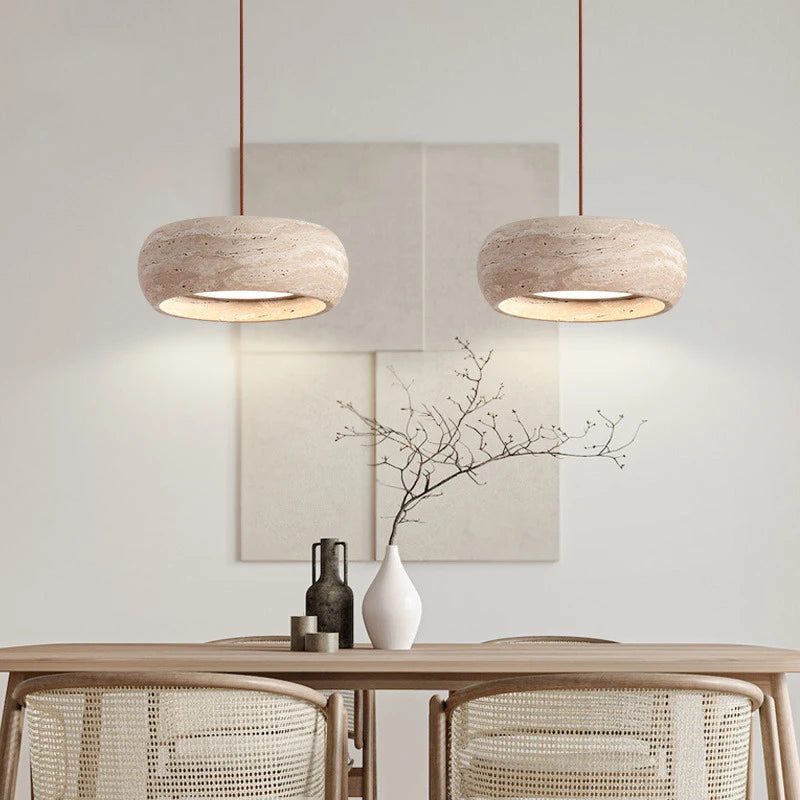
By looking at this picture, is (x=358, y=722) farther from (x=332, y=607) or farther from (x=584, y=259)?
(x=584, y=259)

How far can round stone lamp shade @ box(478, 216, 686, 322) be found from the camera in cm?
251

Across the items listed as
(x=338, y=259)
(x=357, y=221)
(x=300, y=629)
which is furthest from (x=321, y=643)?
(x=357, y=221)

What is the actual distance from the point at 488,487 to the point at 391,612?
1175 millimetres

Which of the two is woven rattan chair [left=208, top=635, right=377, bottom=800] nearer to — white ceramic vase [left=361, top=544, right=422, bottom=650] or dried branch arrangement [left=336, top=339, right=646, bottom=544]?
white ceramic vase [left=361, top=544, right=422, bottom=650]

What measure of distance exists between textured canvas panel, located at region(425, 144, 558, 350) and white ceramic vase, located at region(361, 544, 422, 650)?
132cm

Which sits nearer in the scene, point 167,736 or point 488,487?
point 167,736

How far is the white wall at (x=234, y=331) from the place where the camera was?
3.92 metres

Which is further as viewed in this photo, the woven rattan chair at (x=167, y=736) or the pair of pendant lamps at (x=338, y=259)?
the pair of pendant lamps at (x=338, y=259)

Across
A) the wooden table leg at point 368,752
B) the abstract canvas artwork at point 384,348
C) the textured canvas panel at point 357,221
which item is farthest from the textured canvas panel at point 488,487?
the wooden table leg at point 368,752

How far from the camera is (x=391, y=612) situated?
281 cm

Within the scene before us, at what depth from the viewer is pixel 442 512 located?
12.8 feet

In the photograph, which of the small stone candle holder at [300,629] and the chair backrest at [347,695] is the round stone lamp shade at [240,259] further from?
the chair backrest at [347,695]

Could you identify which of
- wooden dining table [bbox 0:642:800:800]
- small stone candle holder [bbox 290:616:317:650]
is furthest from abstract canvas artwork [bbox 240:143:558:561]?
wooden dining table [bbox 0:642:800:800]

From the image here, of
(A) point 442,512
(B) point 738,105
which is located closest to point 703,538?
(A) point 442,512
